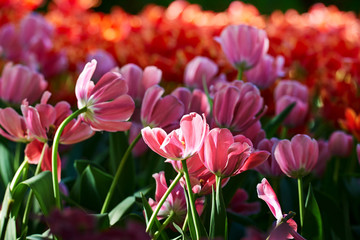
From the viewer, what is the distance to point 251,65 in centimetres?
93

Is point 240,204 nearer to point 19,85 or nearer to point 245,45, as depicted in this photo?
point 245,45

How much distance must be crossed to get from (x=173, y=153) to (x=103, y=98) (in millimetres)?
120

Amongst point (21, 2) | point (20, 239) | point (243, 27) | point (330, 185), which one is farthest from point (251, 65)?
point (21, 2)

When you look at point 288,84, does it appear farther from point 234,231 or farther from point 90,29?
point 90,29

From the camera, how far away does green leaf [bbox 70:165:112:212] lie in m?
0.75

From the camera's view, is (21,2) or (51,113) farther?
(21,2)

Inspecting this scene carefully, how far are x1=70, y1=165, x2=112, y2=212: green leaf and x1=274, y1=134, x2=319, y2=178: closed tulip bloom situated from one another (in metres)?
0.27

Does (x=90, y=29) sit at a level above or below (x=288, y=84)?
below

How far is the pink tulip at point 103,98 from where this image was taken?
1.96 ft

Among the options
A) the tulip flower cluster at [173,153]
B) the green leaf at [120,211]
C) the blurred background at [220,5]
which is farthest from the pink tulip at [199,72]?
the blurred background at [220,5]

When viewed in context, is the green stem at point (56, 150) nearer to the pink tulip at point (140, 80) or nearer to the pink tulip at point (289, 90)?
the pink tulip at point (140, 80)

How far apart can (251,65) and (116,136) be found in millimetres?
276

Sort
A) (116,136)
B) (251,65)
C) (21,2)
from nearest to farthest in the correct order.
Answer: (116,136)
(251,65)
(21,2)

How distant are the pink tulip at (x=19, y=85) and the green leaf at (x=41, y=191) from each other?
282mm
